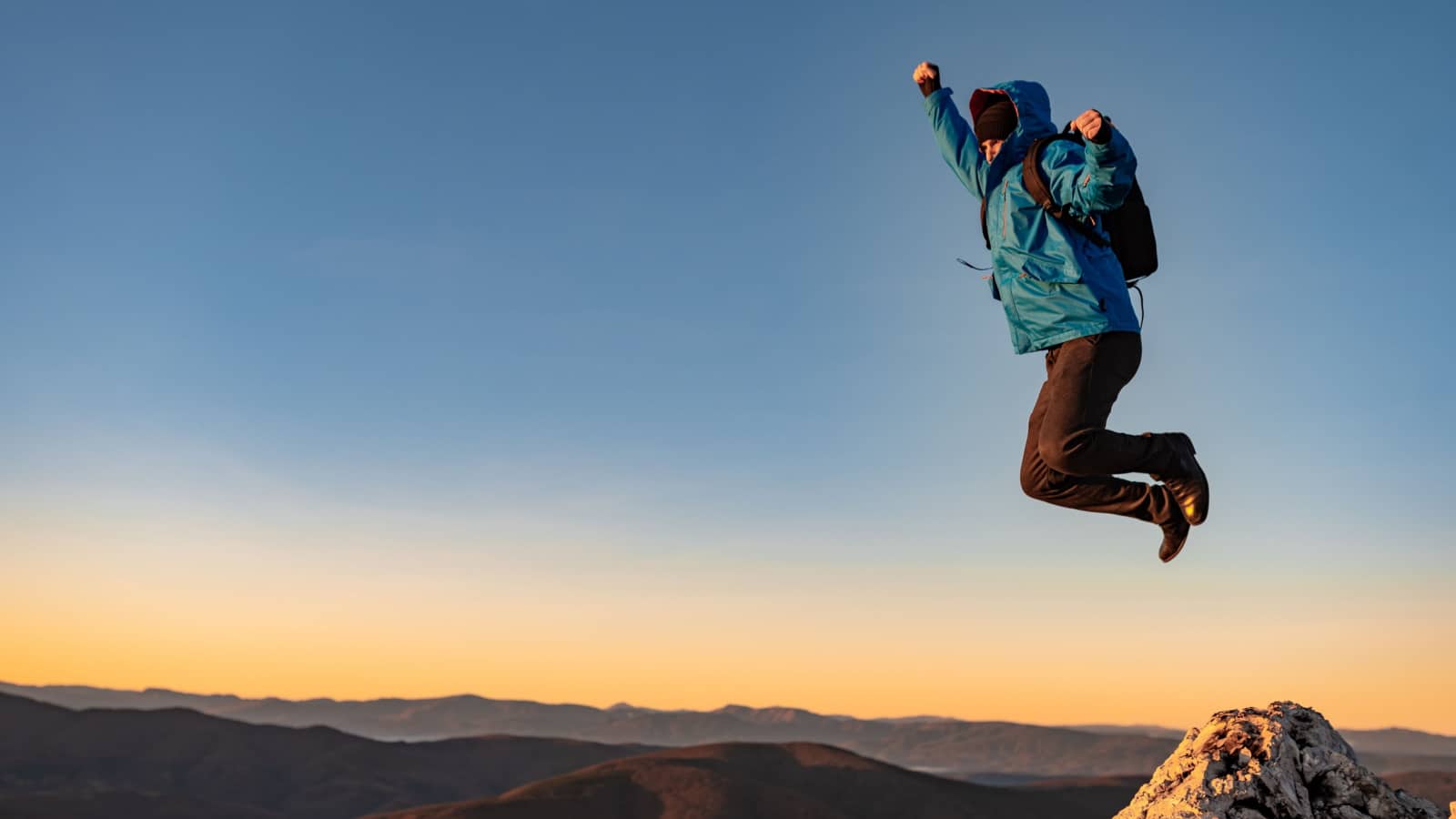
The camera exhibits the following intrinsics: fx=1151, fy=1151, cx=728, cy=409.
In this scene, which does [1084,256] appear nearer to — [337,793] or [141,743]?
[337,793]

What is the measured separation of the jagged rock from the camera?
389cm

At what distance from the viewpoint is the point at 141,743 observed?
75875 millimetres

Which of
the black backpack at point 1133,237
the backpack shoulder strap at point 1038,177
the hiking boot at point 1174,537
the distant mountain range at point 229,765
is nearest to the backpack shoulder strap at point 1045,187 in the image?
the backpack shoulder strap at point 1038,177

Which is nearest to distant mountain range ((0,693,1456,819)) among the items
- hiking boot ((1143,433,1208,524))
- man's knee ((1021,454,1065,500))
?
man's knee ((1021,454,1065,500))

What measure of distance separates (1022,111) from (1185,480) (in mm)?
1824

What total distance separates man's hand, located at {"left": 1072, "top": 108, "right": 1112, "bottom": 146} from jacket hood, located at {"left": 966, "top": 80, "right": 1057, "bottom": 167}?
82 centimetres

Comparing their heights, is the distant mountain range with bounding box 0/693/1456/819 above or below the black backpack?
below

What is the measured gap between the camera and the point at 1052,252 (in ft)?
15.9

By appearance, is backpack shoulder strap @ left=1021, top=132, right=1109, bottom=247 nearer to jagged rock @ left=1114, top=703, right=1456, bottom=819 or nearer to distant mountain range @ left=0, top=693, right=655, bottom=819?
jagged rock @ left=1114, top=703, right=1456, bottom=819

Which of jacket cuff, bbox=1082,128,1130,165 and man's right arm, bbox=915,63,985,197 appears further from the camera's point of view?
man's right arm, bbox=915,63,985,197

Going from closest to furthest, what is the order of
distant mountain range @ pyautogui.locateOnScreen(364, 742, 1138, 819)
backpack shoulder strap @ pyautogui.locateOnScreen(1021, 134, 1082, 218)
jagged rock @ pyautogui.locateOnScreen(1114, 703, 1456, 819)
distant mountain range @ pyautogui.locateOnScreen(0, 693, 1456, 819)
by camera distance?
1. jagged rock @ pyautogui.locateOnScreen(1114, 703, 1456, 819)
2. backpack shoulder strap @ pyautogui.locateOnScreen(1021, 134, 1082, 218)
3. distant mountain range @ pyautogui.locateOnScreen(364, 742, 1138, 819)
4. distant mountain range @ pyautogui.locateOnScreen(0, 693, 1456, 819)

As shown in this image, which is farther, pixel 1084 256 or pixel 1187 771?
pixel 1084 256

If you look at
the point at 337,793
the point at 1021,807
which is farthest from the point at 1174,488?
the point at 337,793

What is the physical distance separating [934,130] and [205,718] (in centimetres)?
8754
